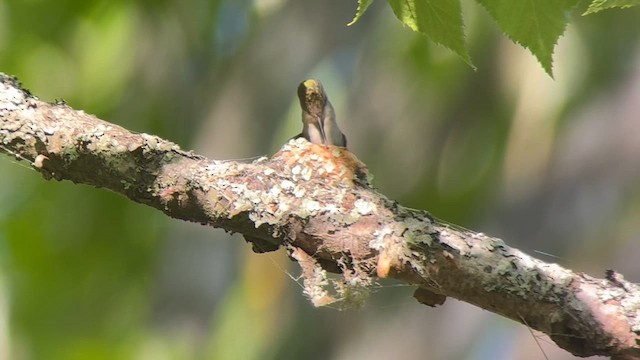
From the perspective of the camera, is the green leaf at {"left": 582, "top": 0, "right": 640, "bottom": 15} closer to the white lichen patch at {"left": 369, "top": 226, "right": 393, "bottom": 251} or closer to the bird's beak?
the white lichen patch at {"left": 369, "top": 226, "right": 393, "bottom": 251}

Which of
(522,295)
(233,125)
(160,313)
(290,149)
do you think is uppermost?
(233,125)

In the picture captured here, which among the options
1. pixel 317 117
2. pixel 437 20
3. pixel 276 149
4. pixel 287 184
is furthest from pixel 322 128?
pixel 276 149

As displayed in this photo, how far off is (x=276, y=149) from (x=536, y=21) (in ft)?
6.36

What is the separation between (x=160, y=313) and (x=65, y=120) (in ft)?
6.39

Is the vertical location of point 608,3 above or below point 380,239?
above

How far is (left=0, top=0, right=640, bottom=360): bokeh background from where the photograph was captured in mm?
2004

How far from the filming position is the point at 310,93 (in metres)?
1.00

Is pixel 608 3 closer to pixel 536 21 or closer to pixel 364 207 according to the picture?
pixel 536 21

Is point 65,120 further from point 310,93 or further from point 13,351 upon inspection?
point 13,351

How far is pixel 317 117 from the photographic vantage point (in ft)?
3.24

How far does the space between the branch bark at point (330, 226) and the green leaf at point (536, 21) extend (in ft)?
0.72

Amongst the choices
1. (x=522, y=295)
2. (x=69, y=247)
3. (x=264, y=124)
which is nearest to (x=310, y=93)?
(x=522, y=295)

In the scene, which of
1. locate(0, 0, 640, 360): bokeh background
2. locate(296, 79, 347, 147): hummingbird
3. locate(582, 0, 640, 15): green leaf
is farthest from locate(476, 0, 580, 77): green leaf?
locate(0, 0, 640, 360): bokeh background

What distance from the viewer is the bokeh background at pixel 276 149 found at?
2004mm
